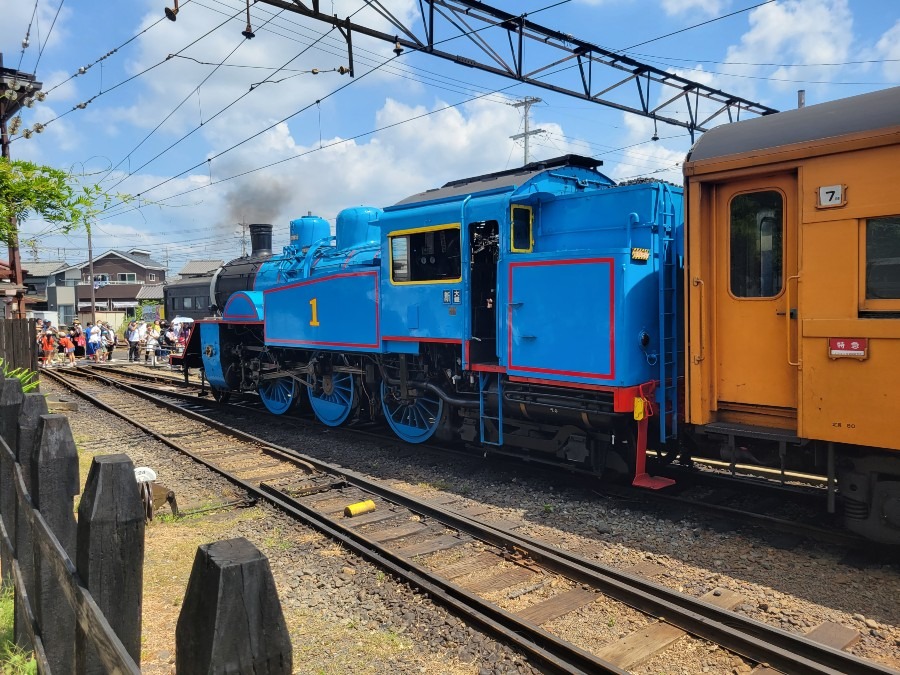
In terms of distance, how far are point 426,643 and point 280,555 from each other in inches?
74.7

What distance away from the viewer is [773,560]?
5.03 meters

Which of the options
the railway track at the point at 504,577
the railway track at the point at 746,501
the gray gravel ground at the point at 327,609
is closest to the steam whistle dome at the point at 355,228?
the railway track at the point at 504,577

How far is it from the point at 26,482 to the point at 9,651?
34.5 inches

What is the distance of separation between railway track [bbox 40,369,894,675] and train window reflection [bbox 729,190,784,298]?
2.51 m

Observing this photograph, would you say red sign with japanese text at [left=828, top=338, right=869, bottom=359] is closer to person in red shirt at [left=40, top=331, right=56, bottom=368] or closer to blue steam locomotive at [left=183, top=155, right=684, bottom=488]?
blue steam locomotive at [left=183, top=155, right=684, bottom=488]

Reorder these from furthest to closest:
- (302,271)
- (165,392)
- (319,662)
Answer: (165,392) < (302,271) < (319,662)

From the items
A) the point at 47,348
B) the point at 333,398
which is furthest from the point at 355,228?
the point at 47,348

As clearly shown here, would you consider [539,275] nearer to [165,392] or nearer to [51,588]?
[51,588]

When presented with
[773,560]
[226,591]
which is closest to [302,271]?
[773,560]

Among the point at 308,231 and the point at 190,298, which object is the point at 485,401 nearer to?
the point at 308,231

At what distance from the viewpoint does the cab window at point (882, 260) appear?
14.9 ft

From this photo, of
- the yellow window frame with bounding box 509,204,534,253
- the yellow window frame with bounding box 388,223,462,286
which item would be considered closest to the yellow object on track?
the yellow window frame with bounding box 388,223,462,286

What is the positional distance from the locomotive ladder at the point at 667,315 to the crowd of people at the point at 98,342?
67.8ft

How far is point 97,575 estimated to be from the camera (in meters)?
1.86
